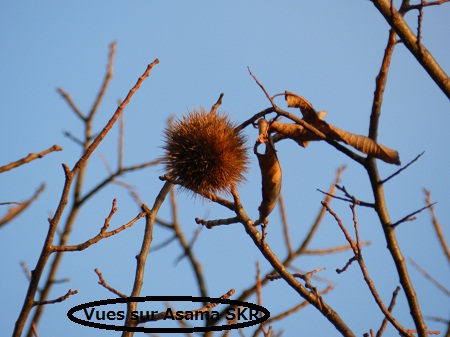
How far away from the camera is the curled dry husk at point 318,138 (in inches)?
102

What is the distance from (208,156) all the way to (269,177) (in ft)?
2.06

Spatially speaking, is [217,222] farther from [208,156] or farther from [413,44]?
[413,44]

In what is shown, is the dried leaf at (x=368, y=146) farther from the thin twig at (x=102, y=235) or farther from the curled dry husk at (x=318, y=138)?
the thin twig at (x=102, y=235)

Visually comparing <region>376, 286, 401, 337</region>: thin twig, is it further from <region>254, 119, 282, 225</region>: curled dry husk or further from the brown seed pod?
the brown seed pod

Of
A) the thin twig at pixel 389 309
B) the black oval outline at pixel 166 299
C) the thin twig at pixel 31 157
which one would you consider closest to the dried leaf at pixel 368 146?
the thin twig at pixel 389 309

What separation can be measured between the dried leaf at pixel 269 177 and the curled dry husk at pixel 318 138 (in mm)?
93

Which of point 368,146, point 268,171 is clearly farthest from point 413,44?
point 268,171

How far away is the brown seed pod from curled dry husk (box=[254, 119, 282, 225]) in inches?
20.1

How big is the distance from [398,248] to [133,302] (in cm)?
117

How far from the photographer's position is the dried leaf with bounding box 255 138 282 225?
277 cm

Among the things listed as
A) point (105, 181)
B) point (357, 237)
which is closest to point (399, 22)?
point (357, 237)

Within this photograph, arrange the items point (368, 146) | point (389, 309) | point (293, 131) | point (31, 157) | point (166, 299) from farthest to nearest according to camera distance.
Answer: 1. point (166, 299)
2. point (389, 309)
3. point (31, 157)
4. point (293, 131)
5. point (368, 146)

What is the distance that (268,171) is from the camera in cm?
279

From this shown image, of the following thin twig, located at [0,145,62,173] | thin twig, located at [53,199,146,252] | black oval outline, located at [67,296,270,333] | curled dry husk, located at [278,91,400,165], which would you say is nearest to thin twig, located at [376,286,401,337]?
black oval outline, located at [67,296,270,333]
